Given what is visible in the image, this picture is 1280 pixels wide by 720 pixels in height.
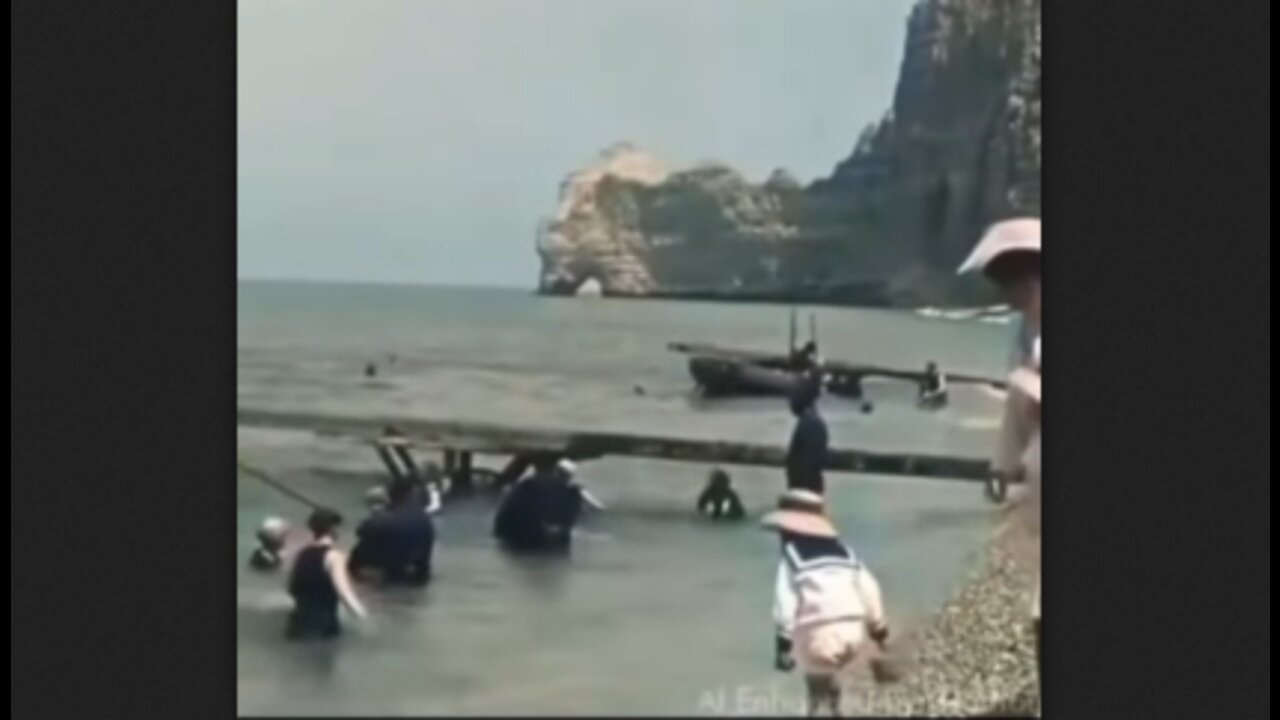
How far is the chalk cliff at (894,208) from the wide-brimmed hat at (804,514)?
20 centimetres

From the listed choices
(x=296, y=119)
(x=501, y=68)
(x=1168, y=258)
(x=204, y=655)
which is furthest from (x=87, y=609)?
(x=1168, y=258)

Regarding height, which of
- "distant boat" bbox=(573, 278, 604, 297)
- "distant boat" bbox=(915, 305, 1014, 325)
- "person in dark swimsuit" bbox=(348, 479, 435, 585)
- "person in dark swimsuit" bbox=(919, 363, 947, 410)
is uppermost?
"distant boat" bbox=(573, 278, 604, 297)

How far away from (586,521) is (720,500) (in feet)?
0.44

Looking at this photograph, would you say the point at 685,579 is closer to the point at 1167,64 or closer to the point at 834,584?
the point at 834,584

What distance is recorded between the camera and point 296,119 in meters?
1.93

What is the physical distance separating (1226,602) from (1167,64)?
0.54m

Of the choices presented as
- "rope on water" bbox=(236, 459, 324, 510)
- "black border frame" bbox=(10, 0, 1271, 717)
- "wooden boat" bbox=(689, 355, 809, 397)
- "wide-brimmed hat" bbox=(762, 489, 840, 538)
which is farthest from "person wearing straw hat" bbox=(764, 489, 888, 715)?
"rope on water" bbox=(236, 459, 324, 510)

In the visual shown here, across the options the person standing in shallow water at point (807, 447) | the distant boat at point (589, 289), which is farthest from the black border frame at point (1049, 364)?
the distant boat at point (589, 289)

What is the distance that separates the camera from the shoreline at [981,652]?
1995 millimetres

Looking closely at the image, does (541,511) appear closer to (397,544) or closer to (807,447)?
(397,544)

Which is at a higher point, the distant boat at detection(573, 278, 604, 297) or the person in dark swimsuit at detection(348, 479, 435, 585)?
the distant boat at detection(573, 278, 604, 297)

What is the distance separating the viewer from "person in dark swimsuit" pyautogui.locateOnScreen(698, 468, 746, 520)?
1.97 m

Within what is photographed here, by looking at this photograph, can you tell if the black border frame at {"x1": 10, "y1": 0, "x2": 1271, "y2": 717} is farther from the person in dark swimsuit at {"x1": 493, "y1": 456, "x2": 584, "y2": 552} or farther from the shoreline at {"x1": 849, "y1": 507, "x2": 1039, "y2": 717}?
the person in dark swimsuit at {"x1": 493, "y1": 456, "x2": 584, "y2": 552}

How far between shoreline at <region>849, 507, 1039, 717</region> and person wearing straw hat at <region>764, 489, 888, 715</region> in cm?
4
